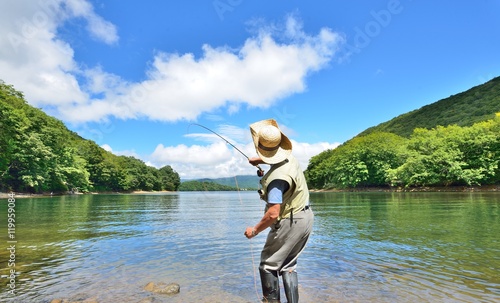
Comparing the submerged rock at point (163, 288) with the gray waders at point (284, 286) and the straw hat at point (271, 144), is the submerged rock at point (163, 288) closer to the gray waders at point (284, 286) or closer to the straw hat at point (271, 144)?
the gray waders at point (284, 286)

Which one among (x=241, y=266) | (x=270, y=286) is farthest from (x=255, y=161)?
(x=241, y=266)

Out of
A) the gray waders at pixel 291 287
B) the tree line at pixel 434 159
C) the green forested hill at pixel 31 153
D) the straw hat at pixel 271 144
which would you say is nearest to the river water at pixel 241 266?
the gray waders at pixel 291 287

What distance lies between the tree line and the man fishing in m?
83.2

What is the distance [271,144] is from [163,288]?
456 centimetres

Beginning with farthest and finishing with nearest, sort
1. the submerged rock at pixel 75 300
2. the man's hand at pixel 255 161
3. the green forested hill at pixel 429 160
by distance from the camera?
the green forested hill at pixel 429 160
the submerged rock at pixel 75 300
the man's hand at pixel 255 161

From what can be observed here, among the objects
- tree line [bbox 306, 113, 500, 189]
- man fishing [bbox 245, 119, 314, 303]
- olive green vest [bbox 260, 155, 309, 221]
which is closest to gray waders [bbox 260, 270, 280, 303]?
man fishing [bbox 245, 119, 314, 303]

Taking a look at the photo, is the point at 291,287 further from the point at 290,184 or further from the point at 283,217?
the point at 290,184

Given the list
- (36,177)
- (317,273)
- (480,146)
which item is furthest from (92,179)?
(317,273)

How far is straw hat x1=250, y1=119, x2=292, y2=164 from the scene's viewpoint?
4.92 m

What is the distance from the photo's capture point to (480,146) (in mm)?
76375

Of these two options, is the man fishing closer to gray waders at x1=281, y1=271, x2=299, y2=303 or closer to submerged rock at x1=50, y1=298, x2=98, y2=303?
gray waders at x1=281, y1=271, x2=299, y2=303

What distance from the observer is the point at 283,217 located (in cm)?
501

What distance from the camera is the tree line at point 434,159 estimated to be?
74.4m

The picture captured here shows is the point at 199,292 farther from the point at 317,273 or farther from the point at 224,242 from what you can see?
the point at 224,242
